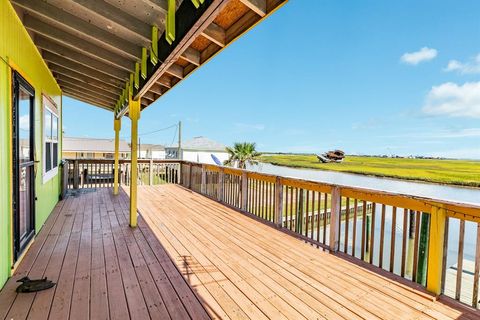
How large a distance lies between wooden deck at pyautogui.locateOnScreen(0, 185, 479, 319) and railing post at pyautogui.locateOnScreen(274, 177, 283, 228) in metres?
0.20

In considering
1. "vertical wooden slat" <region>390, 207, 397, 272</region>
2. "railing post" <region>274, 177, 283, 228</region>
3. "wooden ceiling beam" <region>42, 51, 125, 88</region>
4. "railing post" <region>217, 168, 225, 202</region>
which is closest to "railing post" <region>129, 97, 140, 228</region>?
"wooden ceiling beam" <region>42, 51, 125, 88</region>

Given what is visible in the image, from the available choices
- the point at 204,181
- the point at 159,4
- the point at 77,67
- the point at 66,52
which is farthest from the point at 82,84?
the point at 159,4

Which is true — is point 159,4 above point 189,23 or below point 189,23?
above

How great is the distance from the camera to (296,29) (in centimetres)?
2080

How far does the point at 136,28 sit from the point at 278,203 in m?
3.26

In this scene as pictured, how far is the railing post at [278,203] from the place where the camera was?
4.32 metres

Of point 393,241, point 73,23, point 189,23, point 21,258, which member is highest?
point 73,23

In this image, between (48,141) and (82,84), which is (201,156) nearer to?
(82,84)

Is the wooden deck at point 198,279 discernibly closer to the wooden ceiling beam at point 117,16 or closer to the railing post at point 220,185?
the railing post at point 220,185

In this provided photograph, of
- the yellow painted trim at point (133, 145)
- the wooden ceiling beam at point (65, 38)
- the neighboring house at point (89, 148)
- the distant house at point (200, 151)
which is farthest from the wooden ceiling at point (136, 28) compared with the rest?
the distant house at point (200, 151)

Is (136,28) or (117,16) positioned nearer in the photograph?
(117,16)

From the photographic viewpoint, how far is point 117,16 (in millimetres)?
2580

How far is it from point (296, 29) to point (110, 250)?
2211cm

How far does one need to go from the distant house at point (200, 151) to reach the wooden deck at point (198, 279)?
22665 millimetres
